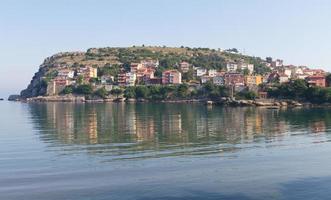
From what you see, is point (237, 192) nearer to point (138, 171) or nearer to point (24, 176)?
point (138, 171)

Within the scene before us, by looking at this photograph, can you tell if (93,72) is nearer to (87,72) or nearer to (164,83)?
(87,72)

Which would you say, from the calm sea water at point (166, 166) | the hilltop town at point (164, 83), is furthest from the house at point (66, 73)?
the calm sea water at point (166, 166)

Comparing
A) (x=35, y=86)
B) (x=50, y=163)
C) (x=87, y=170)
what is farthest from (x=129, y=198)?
(x=35, y=86)

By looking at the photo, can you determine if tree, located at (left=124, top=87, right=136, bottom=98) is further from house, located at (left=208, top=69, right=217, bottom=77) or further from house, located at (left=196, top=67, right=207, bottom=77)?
house, located at (left=208, top=69, right=217, bottom=77)

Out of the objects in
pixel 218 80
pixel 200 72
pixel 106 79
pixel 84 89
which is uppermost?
pixel 200 72

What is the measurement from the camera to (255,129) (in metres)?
49.7

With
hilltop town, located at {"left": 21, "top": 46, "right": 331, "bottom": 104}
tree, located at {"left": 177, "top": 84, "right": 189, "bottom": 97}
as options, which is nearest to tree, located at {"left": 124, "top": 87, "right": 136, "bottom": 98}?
hilltop town, located at {"left": 21, "top": 46, "right": 331, "bottom": 104}

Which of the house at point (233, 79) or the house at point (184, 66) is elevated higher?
the house at point (184, 66)

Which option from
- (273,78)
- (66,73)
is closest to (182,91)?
(273,78)

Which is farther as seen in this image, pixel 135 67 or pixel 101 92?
pixel 135 67

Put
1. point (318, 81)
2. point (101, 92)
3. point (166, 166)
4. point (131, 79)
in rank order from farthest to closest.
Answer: point (131, 79) < point (101, 92) < point (318, 81) < point (166, 166)

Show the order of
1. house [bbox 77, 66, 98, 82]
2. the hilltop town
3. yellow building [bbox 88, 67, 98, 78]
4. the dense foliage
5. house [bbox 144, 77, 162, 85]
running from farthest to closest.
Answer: yellow building [bbox 88, 67, 98, 78] → house [bbox 77, 66, 98, 82] → house [bbox 144, 77, 162, 85] → the hilltop town → the dense foliage

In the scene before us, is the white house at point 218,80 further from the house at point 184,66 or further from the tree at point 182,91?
the house at point 184,66

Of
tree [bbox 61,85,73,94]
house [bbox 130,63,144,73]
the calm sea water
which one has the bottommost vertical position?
the calm sea water
